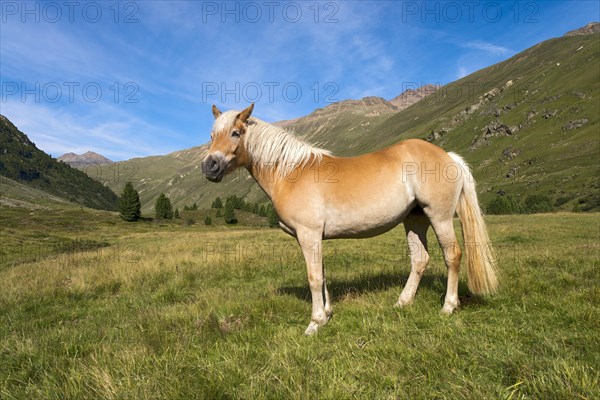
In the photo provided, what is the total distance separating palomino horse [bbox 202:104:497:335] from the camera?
5672 millimetres

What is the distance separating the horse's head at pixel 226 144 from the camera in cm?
582

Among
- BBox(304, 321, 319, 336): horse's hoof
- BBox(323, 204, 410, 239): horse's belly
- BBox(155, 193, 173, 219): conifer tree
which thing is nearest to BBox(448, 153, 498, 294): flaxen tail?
BBox(323, 204, 410, 239): horse's belly

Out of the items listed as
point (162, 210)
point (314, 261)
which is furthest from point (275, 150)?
point (162, 210)

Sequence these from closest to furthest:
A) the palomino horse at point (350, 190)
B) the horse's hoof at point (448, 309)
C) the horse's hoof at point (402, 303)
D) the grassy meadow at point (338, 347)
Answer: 1. the grassy meadow at point (338, 347)
2. the horse's hoof at point (448, 309)
3. the palomino horse at point (350, 190)
4. the horse's hoof at point (402, 303)

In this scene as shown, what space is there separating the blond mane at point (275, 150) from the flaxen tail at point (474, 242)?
2867 mm

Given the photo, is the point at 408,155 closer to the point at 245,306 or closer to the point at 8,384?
the point at 245,306

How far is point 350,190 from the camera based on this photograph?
18.7ft

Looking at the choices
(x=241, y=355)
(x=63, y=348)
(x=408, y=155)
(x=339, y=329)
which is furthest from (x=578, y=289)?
(x=63, y=348)

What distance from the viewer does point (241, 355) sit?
3982 millimetres

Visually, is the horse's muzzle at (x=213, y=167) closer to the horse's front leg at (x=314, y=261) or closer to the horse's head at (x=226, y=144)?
the horse's head at (x=226, y=144)

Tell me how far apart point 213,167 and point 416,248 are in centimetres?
434

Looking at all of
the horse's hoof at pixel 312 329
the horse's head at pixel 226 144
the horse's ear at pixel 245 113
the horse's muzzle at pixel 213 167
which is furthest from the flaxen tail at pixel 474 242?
the horse's muzzle at pixel 213 167

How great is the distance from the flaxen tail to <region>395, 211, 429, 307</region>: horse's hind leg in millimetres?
762

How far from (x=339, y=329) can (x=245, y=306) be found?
1883mm
